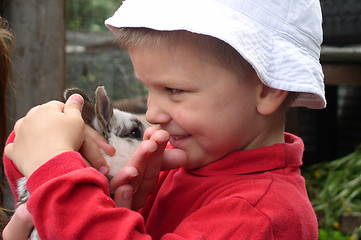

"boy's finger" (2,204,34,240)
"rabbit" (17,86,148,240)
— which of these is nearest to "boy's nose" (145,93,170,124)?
"rabbit" (17,86,148,240)

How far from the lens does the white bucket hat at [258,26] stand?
4.03 feet

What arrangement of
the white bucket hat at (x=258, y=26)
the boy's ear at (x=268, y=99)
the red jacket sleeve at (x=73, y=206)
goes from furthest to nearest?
the boy's ear at (x=268, y=99) < the white bucket hat at (x=258, y=26) < the red jacket sleeve at (x=73, y=206)

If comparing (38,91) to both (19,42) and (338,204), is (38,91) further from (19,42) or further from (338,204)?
(338,204)

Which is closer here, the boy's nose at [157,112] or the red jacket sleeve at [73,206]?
the red jacket sleeve at [73,206]

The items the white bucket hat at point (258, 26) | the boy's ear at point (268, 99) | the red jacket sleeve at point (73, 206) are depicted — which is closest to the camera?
the red jacket sleeve at point (73, 206)

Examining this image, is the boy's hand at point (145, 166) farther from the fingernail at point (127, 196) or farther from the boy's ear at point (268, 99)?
the boy's ear at point (268, 99)

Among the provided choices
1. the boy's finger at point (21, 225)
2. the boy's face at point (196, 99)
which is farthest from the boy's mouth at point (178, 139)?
the boy's finger at point (21, 225)

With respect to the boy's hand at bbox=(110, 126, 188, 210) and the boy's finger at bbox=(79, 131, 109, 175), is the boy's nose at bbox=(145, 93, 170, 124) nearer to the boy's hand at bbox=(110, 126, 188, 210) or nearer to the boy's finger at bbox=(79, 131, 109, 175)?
the boy's hand at bbox=(110, 126, 188, 210)

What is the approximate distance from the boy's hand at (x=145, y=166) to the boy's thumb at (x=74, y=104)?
0.60ft

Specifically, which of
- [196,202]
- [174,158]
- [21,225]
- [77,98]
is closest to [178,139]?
[174,158]

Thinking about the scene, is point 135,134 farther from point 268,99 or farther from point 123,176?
point 268,99

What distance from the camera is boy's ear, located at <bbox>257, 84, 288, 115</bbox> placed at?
4.44 feet

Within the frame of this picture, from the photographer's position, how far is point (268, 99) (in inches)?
53.5

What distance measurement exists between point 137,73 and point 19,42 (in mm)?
1857
